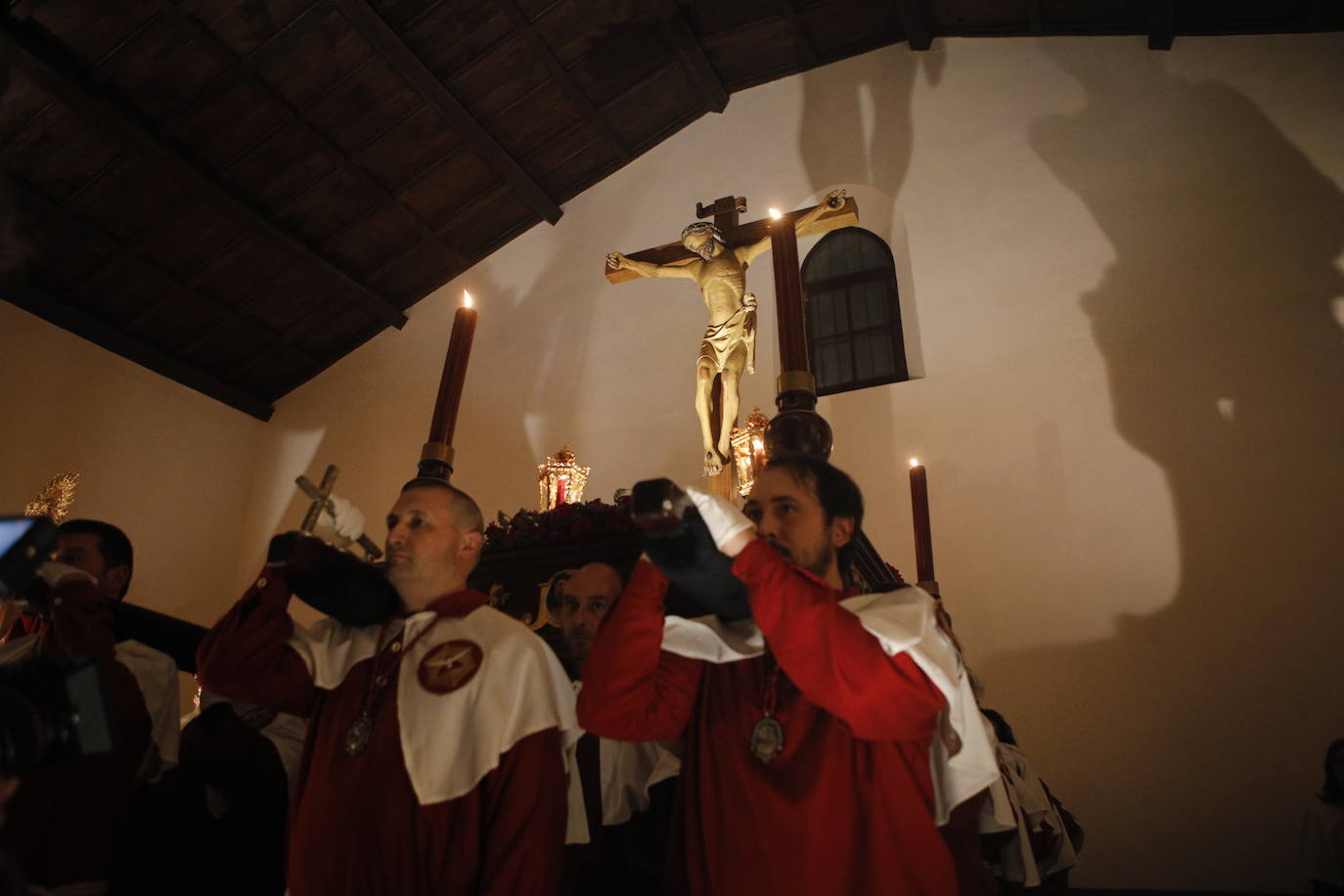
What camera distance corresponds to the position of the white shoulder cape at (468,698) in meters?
1.78

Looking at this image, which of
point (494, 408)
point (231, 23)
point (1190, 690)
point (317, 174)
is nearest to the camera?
point (1190, 690)

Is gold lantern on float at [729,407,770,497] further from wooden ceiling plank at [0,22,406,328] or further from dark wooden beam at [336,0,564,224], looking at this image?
wooden ceiling plank at [0,22,406,328]

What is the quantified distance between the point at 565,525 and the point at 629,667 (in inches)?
58.5

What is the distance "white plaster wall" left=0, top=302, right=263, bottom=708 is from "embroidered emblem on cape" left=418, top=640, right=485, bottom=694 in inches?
246

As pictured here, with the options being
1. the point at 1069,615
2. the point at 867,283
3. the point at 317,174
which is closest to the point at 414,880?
the point at 1069,615

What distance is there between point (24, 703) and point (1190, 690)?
5.45 metres

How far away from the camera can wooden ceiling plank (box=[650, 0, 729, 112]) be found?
292 inches

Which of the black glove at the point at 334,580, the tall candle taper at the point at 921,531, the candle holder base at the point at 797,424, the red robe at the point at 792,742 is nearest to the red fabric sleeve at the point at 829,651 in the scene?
the red robe at the point at 792,742

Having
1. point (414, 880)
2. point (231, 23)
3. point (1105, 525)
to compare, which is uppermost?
point (231, 23)

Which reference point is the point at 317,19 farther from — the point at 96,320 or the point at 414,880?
the point at 414,880

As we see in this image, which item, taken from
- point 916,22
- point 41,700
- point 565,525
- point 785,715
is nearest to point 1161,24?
point 916,22

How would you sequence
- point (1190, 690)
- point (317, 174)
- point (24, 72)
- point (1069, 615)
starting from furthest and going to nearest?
point (317, 174) < point (24, 72) < point (1069, 615) < point (1190, 690)

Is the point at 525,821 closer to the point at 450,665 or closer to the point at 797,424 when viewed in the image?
the point at 450,665

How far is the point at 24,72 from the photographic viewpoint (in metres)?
5.69
